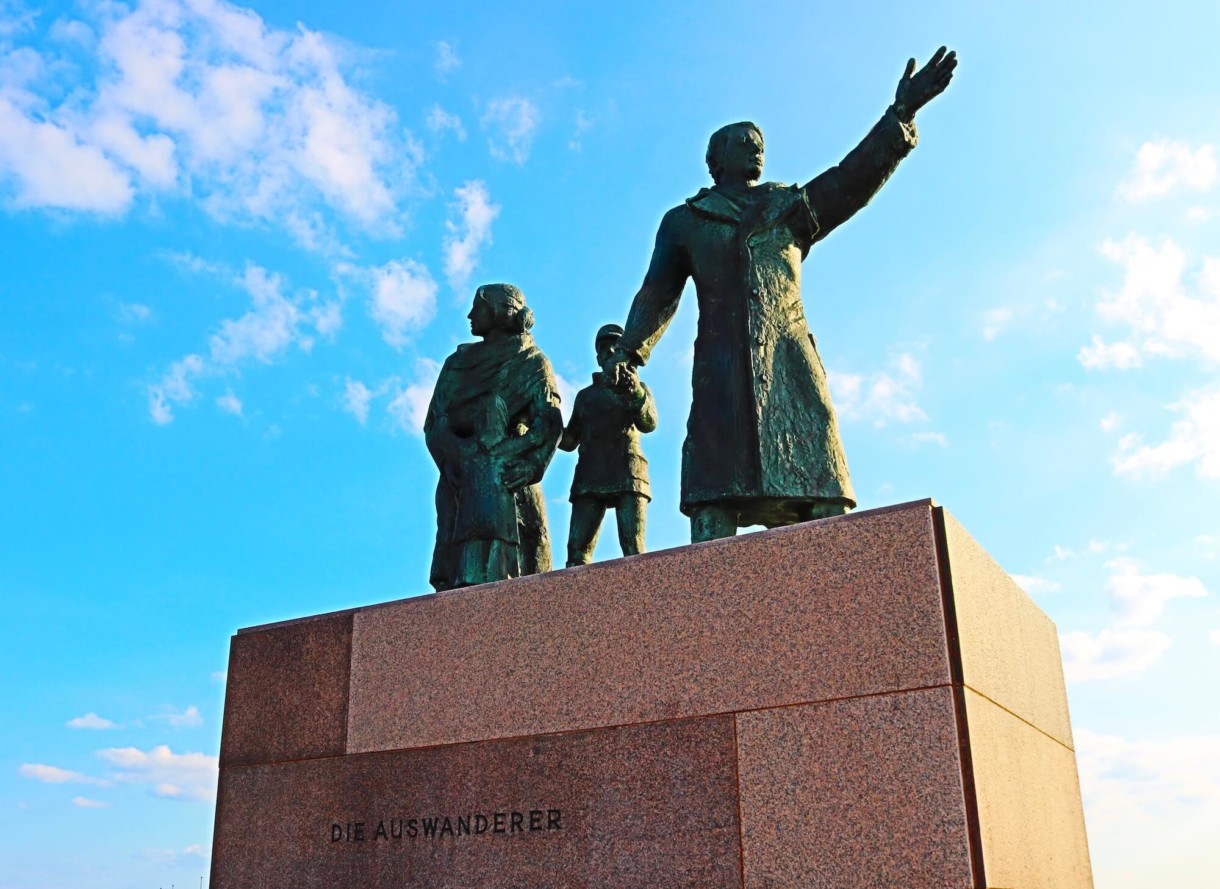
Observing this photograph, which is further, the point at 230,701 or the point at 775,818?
the point at 230,701

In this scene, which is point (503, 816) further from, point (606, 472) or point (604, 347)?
point (604, 347)

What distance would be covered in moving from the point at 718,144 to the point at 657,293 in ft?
3.23

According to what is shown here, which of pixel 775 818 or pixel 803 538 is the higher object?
pixel 803 538

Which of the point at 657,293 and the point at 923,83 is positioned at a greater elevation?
the point at 923,83

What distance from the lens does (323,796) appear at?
6.55 meters

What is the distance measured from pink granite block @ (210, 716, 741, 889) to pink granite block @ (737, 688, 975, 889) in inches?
6.3

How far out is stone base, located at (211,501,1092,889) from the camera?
194 inches

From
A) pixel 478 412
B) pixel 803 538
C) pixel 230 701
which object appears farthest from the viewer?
pixel 478 412

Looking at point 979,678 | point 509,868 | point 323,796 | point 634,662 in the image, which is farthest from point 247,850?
point 979,678

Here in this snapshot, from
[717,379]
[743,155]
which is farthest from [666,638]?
[743,155]

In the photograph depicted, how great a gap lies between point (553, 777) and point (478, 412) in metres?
3.03

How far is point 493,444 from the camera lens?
7914 mm

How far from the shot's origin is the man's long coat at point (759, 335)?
645 centimetres

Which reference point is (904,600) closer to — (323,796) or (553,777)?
(553,777)
